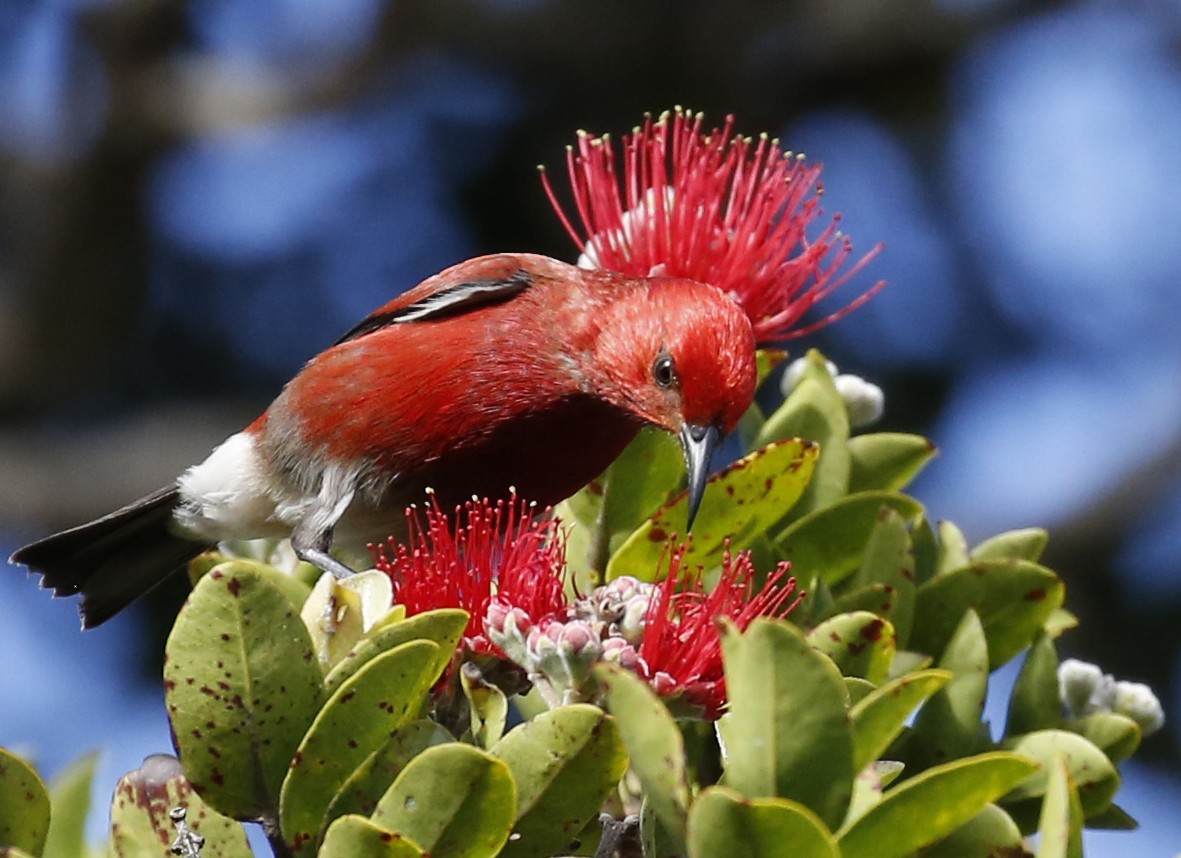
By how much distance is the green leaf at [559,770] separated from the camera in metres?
1.79

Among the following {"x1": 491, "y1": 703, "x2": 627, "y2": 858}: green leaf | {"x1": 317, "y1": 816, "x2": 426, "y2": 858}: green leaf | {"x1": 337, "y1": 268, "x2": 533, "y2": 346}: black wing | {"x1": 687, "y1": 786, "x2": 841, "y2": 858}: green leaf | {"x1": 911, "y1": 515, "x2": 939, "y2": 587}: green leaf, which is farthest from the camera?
{"x1": 337, "y1": 268, "x2": 533, "y2": 346}: black wing

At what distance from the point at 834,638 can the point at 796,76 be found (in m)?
8.50

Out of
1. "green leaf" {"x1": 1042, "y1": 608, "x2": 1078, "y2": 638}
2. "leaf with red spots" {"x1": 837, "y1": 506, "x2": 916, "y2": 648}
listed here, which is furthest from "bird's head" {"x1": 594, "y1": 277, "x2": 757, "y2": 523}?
"green leaf" {"x1": 1042, "y1": 608, "x2": 1078, "y2": 638}

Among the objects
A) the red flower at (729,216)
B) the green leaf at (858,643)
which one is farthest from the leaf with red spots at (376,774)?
the red flower at (729,216)

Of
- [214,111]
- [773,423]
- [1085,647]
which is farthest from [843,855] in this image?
[214,111]

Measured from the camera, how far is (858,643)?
2.20 m

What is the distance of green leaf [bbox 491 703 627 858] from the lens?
5.87ft

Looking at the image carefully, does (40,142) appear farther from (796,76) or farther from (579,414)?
(579,414)

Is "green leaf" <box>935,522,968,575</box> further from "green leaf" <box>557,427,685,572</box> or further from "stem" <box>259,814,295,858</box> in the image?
"stem" <box>259,814,295,858</box>

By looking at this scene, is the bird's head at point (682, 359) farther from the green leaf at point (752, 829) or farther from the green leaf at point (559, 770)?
the green leaf at point (752, 829)

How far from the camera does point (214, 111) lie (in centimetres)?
889

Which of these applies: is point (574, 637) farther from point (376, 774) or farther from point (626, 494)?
point (626, 494)

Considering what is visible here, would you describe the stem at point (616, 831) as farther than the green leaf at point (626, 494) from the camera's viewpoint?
No

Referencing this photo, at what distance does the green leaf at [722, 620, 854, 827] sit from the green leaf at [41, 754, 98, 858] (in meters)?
1.47
